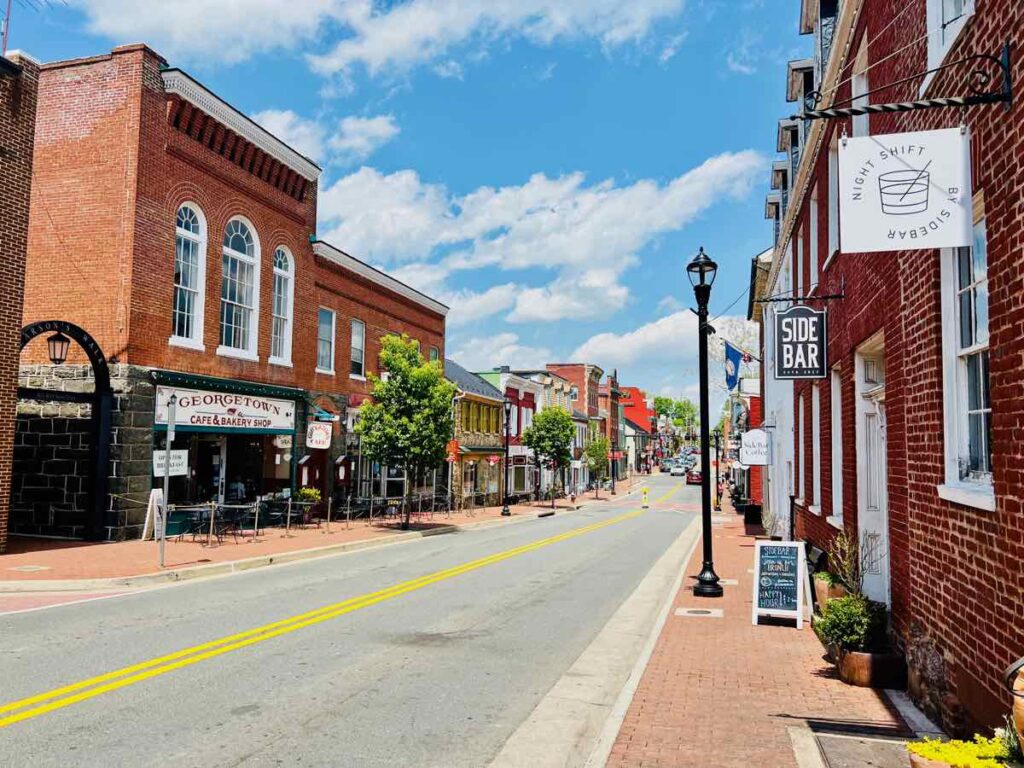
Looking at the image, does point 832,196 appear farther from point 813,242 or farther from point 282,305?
point 282,305

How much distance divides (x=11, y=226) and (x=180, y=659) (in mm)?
11254

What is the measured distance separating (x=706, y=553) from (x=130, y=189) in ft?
51.7

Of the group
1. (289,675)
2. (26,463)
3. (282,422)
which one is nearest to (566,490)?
(282,422)

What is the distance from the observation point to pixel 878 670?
23.2ft

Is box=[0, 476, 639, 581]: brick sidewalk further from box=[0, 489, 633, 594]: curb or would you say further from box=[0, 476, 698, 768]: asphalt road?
box=[0, 476, 698, 768]: asphalt road

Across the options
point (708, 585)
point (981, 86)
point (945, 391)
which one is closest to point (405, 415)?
point (708, 585)

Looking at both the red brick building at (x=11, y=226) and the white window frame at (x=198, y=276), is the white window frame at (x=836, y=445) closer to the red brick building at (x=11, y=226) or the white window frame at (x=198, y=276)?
the red brick building at (x=11, y=226)

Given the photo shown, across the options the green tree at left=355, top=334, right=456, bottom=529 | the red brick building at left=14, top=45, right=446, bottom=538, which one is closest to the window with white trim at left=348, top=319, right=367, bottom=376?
the red brick building at left=14, top=45, right=446, bottom=538

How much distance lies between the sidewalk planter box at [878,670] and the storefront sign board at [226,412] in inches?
614

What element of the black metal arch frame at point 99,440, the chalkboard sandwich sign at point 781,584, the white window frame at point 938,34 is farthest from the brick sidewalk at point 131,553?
the white window frame at point 938,34

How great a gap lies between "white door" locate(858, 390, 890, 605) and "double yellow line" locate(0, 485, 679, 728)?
22.1 ft

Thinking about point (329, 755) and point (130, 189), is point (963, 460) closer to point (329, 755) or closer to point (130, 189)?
point (329, 755)

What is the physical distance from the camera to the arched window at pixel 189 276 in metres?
21.0

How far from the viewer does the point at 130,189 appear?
63.2 ft
